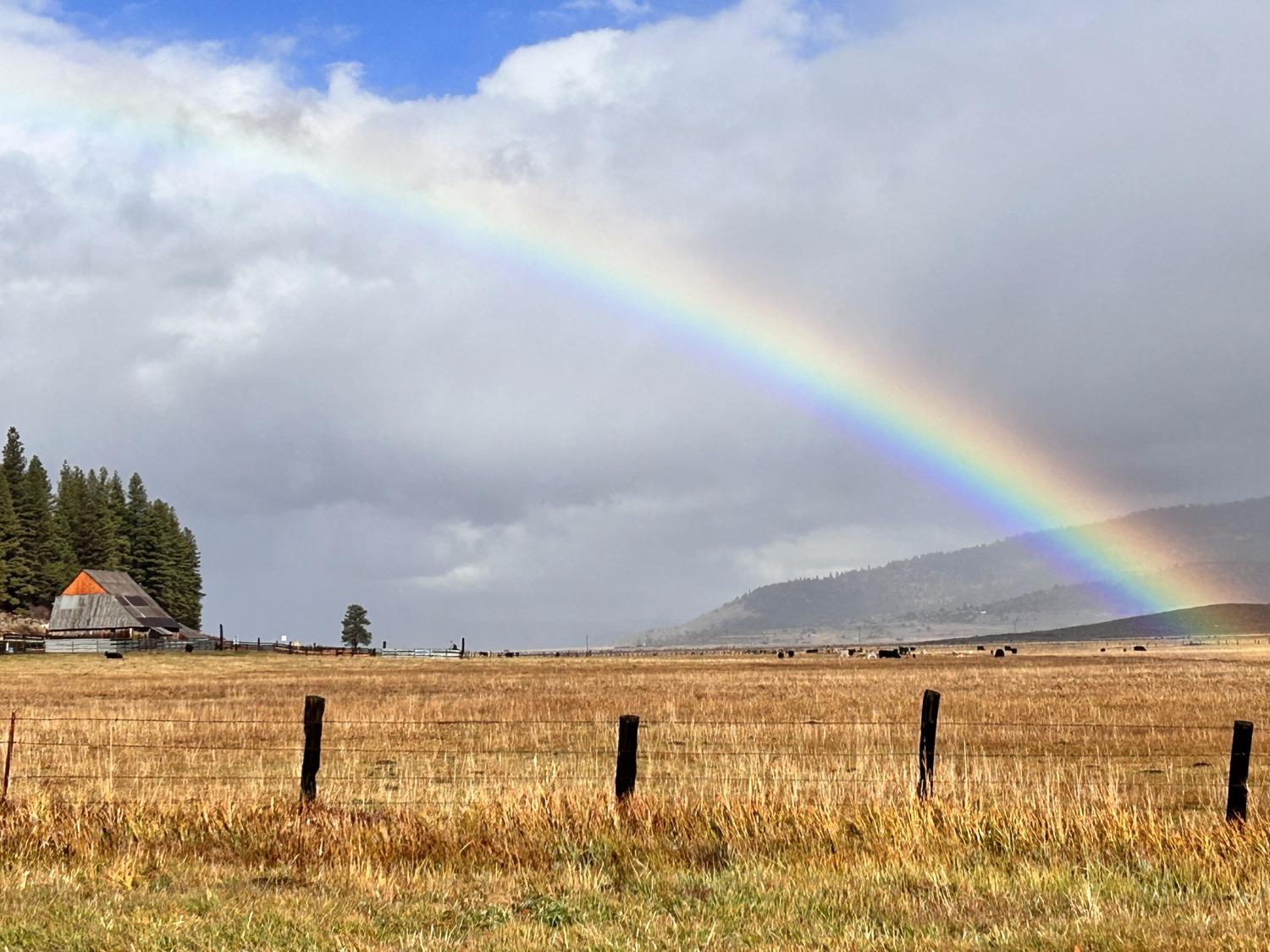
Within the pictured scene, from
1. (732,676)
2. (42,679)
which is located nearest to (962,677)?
(732,676)

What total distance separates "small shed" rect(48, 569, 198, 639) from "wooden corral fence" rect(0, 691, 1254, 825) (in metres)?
91.5

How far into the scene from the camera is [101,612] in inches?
4648

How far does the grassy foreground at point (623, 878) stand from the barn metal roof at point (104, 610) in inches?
4467

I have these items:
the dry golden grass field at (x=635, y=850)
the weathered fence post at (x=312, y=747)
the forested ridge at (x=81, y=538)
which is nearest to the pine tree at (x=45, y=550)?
the forested ridge at (x=81, y=538)

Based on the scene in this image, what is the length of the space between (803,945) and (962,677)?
56404 mm

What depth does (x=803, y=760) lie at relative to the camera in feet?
74.8

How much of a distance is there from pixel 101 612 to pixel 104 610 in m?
0.47

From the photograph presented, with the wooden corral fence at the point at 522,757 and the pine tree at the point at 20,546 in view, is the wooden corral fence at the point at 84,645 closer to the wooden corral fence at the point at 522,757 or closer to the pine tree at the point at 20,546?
the pine tree at the point at 20,546

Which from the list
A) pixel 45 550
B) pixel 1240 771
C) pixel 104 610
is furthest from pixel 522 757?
pixel 45 550

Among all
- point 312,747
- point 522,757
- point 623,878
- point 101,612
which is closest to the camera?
point 623,878

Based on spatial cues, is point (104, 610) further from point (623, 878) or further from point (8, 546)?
point (623, 878)

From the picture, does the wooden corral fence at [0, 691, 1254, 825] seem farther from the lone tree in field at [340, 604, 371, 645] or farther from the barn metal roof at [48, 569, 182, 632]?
the lone tree in field at [340, 604, 371, 645]

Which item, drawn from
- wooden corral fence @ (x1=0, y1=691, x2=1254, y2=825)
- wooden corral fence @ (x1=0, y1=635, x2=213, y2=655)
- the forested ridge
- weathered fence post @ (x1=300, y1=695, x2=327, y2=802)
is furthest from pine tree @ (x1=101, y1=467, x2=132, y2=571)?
weathered fence post @ (x1=300, y1=695, x2=327, y2=802)

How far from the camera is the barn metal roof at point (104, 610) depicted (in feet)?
385
